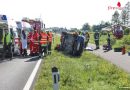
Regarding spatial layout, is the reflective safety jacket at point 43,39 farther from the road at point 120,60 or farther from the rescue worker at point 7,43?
the road at point 120,60

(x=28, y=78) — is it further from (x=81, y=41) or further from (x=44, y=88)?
(x=81, y=41)

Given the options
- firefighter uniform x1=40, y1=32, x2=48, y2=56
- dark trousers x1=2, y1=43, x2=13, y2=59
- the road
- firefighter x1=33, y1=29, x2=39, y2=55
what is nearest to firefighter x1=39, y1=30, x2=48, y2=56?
firefighter uniform x1=40, y1=32, x2=48, y2=56

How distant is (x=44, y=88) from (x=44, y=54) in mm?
16279

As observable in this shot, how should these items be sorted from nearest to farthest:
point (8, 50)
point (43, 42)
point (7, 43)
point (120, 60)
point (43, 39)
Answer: point (120, 60)
point (7, 43)
point (8, 50)
point (43, 42)
point (43, 39)

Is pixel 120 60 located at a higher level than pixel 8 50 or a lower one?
lower

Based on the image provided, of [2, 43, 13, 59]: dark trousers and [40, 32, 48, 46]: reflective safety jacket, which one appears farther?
[40, 32, 48, 46]: reflective safety jacket

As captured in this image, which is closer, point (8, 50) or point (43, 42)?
point (8, 50)

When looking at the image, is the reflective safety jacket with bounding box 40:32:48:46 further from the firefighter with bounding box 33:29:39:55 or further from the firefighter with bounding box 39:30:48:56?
the firefighter with bounding box 33:29:39:55

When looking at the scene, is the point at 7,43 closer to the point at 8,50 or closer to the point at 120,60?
the point at 8,50

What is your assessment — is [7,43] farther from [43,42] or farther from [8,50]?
[43,42]

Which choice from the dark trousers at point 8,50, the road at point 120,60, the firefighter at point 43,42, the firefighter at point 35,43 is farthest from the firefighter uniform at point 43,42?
the road at point 120,60

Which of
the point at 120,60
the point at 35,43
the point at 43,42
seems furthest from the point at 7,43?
the point at 120,60

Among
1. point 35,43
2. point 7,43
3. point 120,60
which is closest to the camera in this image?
point 120,60

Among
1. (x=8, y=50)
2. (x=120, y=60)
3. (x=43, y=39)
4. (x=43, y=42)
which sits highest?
(x=43, y=39)
